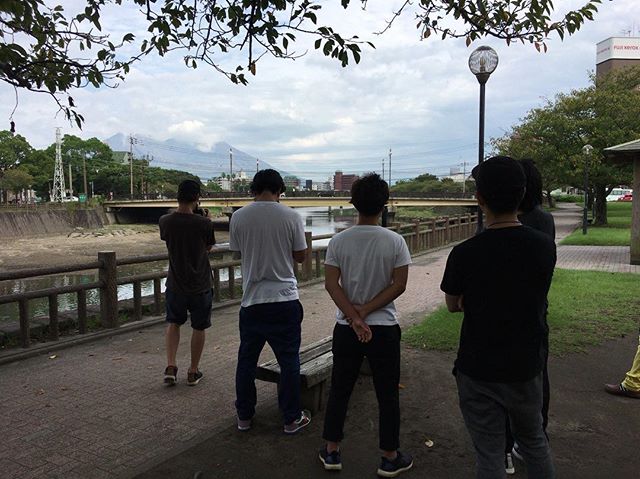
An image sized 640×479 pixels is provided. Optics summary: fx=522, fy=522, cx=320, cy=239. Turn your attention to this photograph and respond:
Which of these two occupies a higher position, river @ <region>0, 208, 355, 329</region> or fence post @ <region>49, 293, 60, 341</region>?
fence post @ <region>49, 293, 60, 341</region>

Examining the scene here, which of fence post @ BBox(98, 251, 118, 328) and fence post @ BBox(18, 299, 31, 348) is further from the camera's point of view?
fence post @ BBox(98, 251, 118, 328)

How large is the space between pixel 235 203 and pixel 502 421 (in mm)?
49350

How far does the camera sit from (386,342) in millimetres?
2740

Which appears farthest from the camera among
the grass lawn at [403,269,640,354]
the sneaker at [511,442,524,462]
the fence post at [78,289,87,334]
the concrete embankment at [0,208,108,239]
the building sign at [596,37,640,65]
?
the building sign at [596,37,640,65]

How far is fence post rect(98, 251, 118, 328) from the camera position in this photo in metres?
5.89

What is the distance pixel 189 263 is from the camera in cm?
408

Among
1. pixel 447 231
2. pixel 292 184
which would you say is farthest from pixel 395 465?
pixel 292 184

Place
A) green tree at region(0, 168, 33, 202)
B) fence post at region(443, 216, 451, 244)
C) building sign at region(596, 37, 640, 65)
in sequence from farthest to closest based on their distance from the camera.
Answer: building sign at region(596, 37, 640, 65)
green tree at region(0, 168, 33, 202)
fence post at region(443, 216, 451, 244)

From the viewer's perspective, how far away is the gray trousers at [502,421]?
7.03 ft

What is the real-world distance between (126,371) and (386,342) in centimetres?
291

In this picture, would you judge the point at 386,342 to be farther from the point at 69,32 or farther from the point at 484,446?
the point at 69,32

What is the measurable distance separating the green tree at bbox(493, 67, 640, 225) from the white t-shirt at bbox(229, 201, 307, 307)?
21311 mm

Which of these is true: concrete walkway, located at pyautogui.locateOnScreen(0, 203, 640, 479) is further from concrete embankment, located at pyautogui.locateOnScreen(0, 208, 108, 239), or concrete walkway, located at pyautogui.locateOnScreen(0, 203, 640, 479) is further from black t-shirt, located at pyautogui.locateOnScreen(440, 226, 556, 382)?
concrete embankment, located at pyautogui.locateOnScreen(0, 208, 108, 239)

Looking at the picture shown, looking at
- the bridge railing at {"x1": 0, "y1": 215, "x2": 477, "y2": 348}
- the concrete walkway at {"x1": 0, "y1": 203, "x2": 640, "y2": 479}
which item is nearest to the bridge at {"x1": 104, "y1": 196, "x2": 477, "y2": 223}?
the bridge railing at {"x1": 0, "y1": 215, "x2": 477, "y2": 348}
